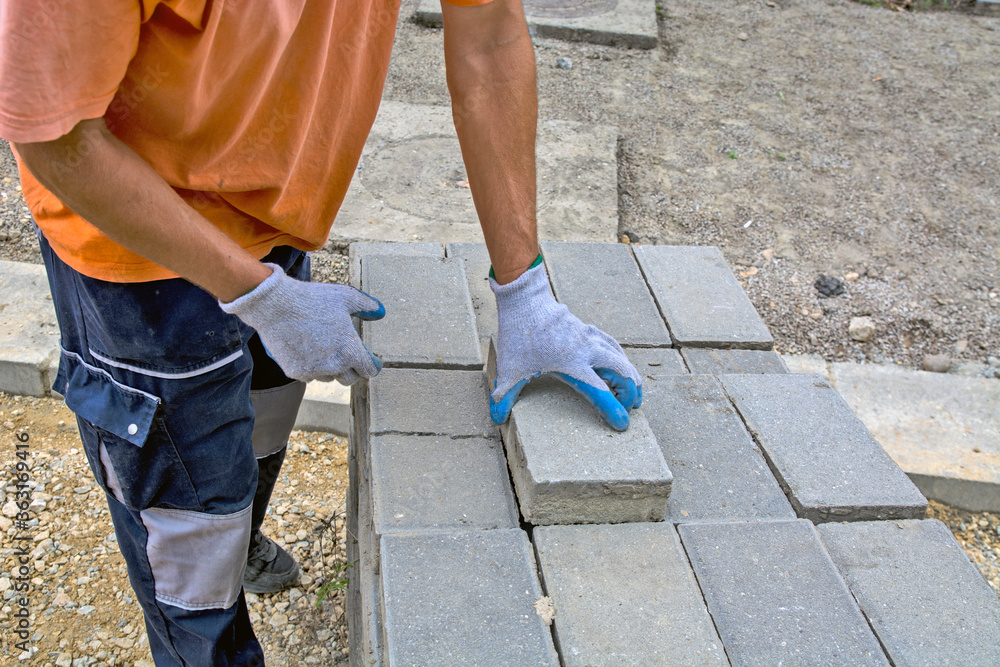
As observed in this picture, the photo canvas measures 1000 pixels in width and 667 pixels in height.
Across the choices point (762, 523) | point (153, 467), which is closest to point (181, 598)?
point (153, 467)

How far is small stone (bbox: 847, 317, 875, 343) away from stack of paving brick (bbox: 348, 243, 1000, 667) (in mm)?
1627

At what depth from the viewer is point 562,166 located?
15.4ft

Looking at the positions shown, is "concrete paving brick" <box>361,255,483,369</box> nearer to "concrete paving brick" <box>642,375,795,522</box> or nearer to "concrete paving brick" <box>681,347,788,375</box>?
"concrete paving brick" <box>642,375,795,522</box>

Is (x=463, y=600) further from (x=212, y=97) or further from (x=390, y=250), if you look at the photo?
(x=390, y=250)

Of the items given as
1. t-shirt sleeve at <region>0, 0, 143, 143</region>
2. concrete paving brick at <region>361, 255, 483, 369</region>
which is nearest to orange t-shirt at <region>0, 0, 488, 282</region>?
t-shirt sleeve at <region>0, 0, 143, 143</region>

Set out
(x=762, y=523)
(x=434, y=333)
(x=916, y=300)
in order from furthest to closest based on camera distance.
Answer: (x=916, y=300) → (x=434, y=333) → (x=762, y=523)

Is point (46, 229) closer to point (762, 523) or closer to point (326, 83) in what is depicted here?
point (326, 83)

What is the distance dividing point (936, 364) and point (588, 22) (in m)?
4.08

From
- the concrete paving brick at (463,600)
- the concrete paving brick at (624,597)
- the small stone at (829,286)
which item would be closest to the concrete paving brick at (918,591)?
the concrete paving brick at (624,597)

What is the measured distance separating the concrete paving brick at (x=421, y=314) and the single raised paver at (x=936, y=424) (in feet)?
5.69

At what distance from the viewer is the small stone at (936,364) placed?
3588 mm

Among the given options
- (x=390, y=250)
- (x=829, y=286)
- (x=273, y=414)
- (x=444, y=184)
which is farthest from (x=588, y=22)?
(x=273, y=414)

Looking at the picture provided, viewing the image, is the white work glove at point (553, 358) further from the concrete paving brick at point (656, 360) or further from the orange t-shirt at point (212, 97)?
the orange t-shirt at point (212, 97)

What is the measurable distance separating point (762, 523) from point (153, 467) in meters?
1.37
